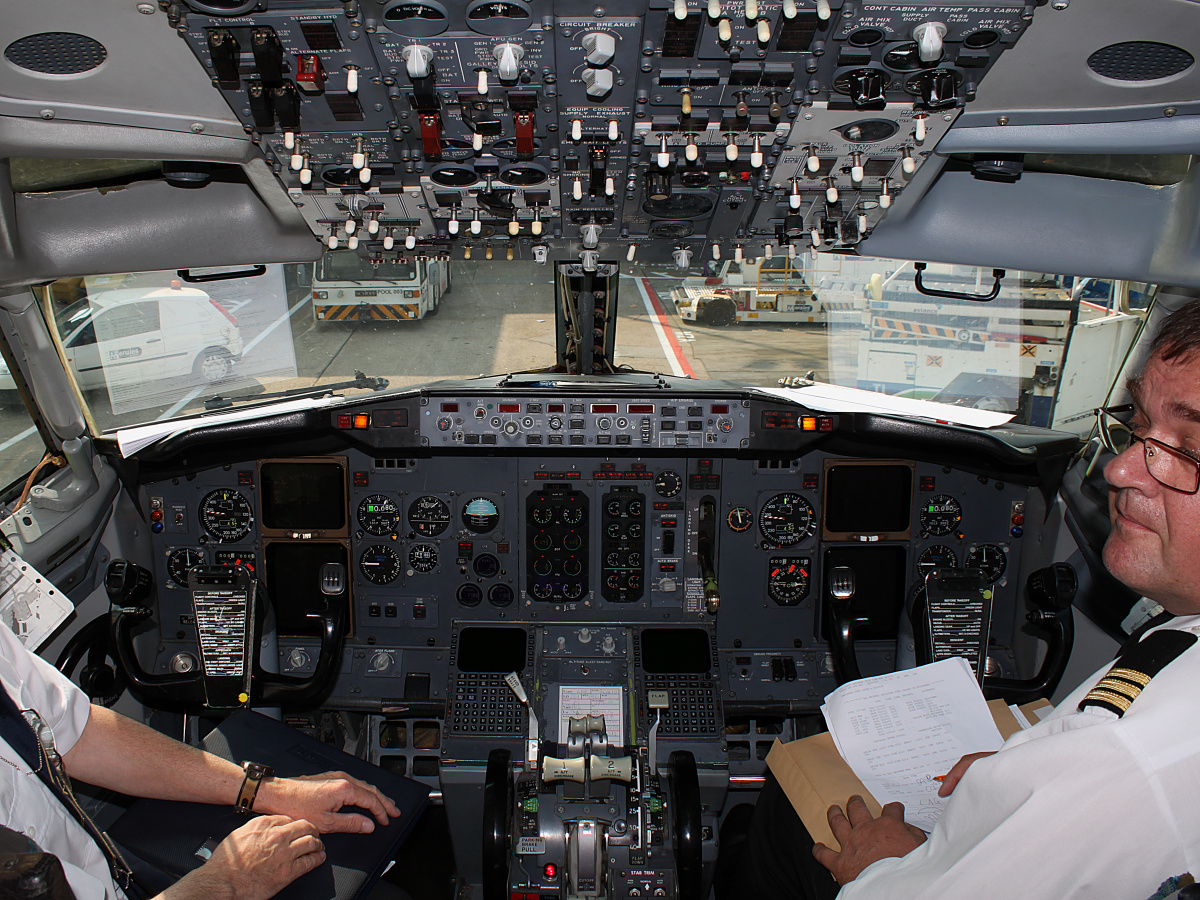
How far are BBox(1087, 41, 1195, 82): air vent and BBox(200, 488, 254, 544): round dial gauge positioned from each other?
3609 mm

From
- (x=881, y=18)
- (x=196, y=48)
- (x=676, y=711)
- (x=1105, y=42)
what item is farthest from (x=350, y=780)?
(x=1105, y=42)

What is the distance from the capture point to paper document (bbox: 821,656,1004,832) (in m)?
1.83

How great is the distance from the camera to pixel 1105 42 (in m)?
1.47

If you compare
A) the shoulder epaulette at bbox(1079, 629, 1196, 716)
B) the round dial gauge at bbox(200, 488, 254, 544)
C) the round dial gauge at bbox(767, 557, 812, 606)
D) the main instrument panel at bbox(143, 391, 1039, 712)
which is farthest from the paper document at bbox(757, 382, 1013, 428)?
the round dial gauge at bbox(200, 488, 254, 544)

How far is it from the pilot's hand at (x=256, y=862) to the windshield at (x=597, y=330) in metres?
2.12

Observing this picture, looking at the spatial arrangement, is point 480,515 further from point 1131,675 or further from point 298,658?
point 1131,675

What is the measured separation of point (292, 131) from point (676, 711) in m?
2.57

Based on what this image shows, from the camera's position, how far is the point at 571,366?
3855 mm

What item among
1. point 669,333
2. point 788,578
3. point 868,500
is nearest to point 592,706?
point 788,578

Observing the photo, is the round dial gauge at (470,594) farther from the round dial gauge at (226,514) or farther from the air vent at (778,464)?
the air vent at (778,464)

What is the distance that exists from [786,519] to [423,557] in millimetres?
1795

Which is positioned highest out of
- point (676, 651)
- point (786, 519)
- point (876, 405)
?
point (876, 405)

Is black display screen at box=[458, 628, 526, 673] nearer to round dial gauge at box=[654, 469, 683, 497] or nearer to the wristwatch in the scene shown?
round dial gauge at box=[654, 469, 683, 497]

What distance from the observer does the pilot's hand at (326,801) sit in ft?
6.22
